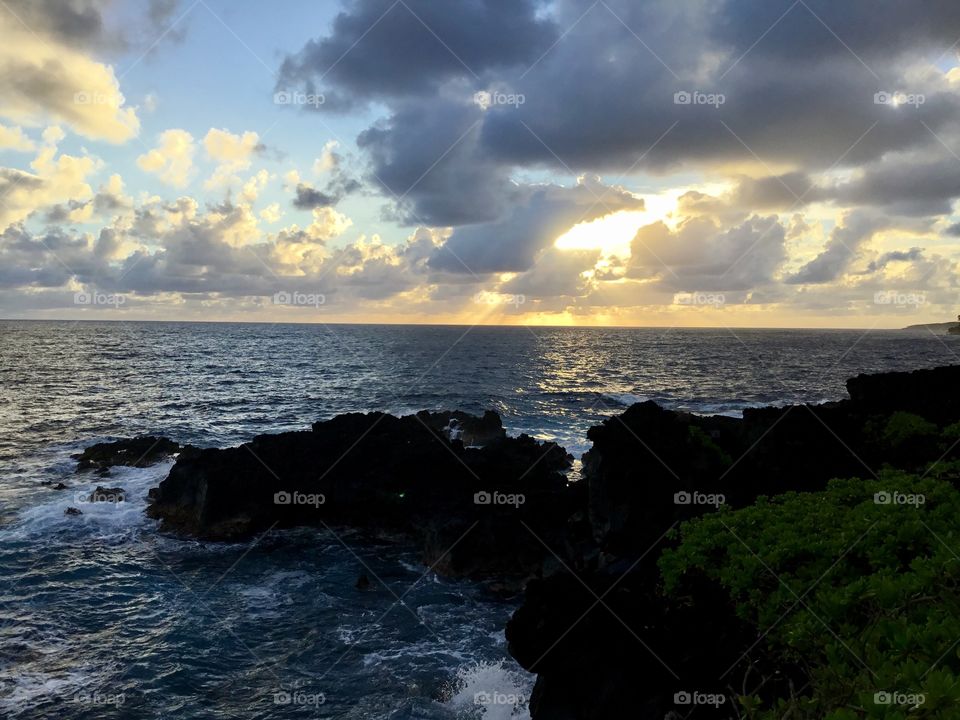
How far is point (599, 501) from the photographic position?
73.5ft

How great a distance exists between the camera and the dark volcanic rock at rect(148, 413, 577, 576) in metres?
26.0

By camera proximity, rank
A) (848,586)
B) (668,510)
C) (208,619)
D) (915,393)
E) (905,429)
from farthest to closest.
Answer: (915,393), (905,429), (208,619), (668,510), (848,586)

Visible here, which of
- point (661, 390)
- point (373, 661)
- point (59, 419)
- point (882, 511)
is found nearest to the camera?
point (882, 511)

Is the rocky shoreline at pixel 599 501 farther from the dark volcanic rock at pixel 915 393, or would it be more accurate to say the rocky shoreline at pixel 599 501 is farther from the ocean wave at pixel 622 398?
the ocean wave at pixel 622 398

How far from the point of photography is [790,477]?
20.4m

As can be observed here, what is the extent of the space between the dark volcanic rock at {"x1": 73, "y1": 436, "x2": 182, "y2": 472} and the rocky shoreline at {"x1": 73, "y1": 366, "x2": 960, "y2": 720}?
0.57 feet

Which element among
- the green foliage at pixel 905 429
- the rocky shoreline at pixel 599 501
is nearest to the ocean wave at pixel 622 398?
the rocky shoreline at pixel 599 501

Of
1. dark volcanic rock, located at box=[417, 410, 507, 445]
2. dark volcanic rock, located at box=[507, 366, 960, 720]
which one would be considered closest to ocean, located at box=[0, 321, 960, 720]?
dark volcanic rock, located at box=[507, 366, 960, 720]

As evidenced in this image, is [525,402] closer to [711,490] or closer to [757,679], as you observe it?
[711,490]

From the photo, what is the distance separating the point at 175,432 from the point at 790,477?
50795 mm

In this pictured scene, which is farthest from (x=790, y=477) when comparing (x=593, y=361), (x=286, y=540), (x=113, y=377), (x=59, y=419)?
(x=593, y=361)

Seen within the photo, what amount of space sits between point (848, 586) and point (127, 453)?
46961 millimetres

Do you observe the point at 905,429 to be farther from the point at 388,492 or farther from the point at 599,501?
the point at 388,492

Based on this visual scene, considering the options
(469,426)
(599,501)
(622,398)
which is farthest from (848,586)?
(622,398)
